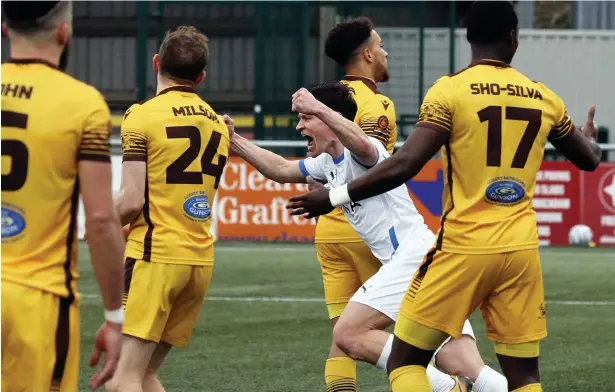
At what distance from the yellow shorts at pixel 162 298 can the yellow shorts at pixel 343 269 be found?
60.4 inches

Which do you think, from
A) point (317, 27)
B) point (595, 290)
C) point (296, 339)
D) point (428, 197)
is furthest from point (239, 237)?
point (296, 339)

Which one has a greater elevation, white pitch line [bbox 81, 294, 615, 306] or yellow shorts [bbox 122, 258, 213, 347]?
yellow shorts [bbox 122, 258, 213, 347]

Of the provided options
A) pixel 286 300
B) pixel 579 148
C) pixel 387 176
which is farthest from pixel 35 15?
pixel 286 300

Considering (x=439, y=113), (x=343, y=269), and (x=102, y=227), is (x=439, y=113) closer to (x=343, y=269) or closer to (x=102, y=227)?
(x=102, y=227)

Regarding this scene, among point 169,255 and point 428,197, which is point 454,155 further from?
point 428,197

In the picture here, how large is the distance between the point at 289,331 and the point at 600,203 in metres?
10.5

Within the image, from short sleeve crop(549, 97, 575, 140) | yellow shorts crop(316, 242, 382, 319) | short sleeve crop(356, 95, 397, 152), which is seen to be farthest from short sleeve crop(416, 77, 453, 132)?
short sleeve crop(356, 95, 397, 152)

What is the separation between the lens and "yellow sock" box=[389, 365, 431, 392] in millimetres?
5910

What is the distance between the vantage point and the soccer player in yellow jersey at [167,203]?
21.0 feet

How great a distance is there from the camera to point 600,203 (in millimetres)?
20734

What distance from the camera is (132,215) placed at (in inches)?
254

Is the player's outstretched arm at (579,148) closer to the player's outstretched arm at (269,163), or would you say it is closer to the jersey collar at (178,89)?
the jersey collar at (178,89)

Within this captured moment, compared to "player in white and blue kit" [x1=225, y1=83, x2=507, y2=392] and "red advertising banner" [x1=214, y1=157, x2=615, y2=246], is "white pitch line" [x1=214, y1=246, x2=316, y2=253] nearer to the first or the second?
"red advertising banner" [x1=214, y1=157, x2=615, y2=246]

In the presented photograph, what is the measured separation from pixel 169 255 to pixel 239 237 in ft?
47.2
